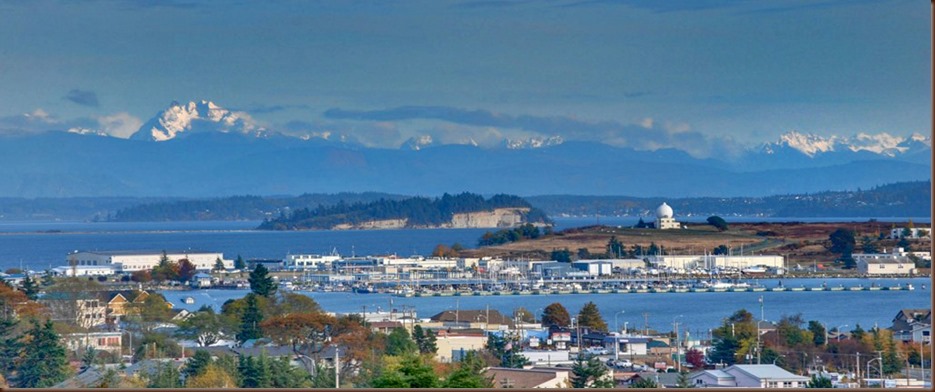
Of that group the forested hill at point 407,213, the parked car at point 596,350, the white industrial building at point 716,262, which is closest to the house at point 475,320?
the parked car at point 596,350

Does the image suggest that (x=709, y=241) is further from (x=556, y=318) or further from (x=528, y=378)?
(x=528, y=378)

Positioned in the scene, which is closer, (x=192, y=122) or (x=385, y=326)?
(x=385, y=326)

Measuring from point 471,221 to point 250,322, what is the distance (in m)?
67.5

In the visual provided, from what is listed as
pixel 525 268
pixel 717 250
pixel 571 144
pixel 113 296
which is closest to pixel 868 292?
pixel 525 268

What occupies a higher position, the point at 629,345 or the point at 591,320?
the point at 591,320

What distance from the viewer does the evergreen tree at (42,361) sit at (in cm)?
1155

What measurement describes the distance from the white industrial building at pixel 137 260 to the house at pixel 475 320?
17514 millimetres

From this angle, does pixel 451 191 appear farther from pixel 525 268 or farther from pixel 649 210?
pixel 525 268

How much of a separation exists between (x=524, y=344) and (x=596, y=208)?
8610 centimetres

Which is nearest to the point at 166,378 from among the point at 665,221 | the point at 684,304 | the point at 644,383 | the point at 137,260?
the point at 644,383

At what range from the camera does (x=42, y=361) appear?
1186cm

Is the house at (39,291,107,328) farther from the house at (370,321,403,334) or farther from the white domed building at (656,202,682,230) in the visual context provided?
the white domed building at (656,202,682,230)

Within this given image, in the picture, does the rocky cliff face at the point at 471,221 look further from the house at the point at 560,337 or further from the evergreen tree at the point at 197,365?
the evergreen tree at the point at 197,365

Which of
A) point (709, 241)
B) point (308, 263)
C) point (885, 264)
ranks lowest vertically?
point (885, 264)
